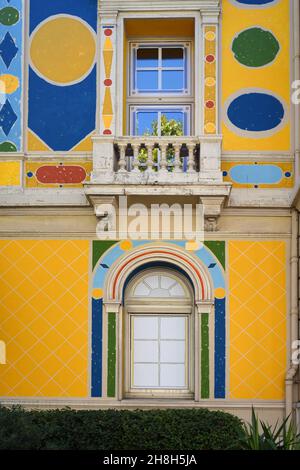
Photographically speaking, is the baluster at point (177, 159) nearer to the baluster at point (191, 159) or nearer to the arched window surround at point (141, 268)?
the baluster at point (191, 159)

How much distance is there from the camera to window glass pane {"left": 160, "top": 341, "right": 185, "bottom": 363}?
16.1 metres

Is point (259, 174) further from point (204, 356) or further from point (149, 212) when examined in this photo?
point (204, 356)

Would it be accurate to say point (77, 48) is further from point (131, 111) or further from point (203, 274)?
point (203, 274)

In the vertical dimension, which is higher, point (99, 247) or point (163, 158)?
point (163, 158)

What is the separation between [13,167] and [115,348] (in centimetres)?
341

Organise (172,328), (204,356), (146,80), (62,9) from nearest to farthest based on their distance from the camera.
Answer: (204,356) < (172,328) < (62,9) < (146,80)

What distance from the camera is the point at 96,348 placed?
15828 millimetres

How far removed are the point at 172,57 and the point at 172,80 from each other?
0.42m

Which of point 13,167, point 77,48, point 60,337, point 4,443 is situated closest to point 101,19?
point 77,48

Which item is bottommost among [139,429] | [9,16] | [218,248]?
[139,429]

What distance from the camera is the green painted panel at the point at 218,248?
1603cm

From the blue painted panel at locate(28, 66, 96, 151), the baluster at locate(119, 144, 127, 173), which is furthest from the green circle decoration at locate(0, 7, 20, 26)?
the baluster at locate(119, 144, 127, 173)

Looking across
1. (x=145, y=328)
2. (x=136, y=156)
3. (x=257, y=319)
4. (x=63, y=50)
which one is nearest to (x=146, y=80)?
(x=63, y=50)

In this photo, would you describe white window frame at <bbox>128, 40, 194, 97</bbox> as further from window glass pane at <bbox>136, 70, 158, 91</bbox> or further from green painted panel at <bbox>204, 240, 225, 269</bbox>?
green painted panel at <bbox>204, 240, 225, 269</bbox>
